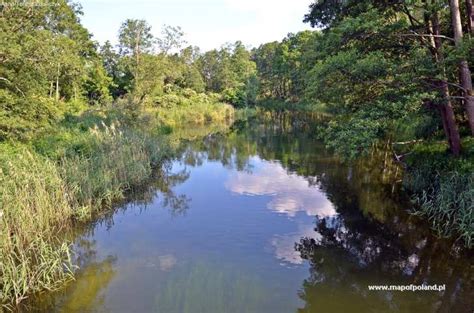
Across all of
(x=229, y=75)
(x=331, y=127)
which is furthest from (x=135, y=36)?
(x=331, y=127)

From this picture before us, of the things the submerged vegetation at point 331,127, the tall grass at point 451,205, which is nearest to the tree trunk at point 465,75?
the submerged vegetation at point 331,127

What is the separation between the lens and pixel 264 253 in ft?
25.4

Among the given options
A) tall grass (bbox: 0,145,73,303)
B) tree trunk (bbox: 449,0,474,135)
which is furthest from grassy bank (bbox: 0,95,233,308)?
tree trunk (bbox: 449,0,474,135)

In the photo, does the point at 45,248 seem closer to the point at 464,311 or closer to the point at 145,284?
the point at 145,284

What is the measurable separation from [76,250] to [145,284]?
7.50ft

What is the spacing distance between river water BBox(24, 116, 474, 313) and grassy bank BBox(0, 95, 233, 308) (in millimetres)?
418

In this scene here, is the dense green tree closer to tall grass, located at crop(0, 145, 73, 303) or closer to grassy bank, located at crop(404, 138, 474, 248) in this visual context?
tall grass, located at crop(0, 145, 73, 303)

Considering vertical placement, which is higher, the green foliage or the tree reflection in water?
the green foliage

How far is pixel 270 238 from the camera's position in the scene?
27.9ft

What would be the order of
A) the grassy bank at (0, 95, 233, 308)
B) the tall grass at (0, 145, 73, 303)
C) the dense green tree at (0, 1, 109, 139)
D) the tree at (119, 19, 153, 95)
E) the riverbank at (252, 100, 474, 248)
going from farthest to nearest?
the tree at (119, 19, 153, 95) → the dense green tree at (0, 1, 109, 139) → the riverbank at (252, 100, 474, 248) → the grassy bank at (0, 95, 233, 308) → the tall grass at (0, 145, 73, 303)

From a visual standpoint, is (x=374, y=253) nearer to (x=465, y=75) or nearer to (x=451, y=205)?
(x=451, y=205)

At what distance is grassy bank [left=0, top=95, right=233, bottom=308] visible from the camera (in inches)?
244

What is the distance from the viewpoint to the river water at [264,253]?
6020mm

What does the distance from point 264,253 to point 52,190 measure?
482 cm
